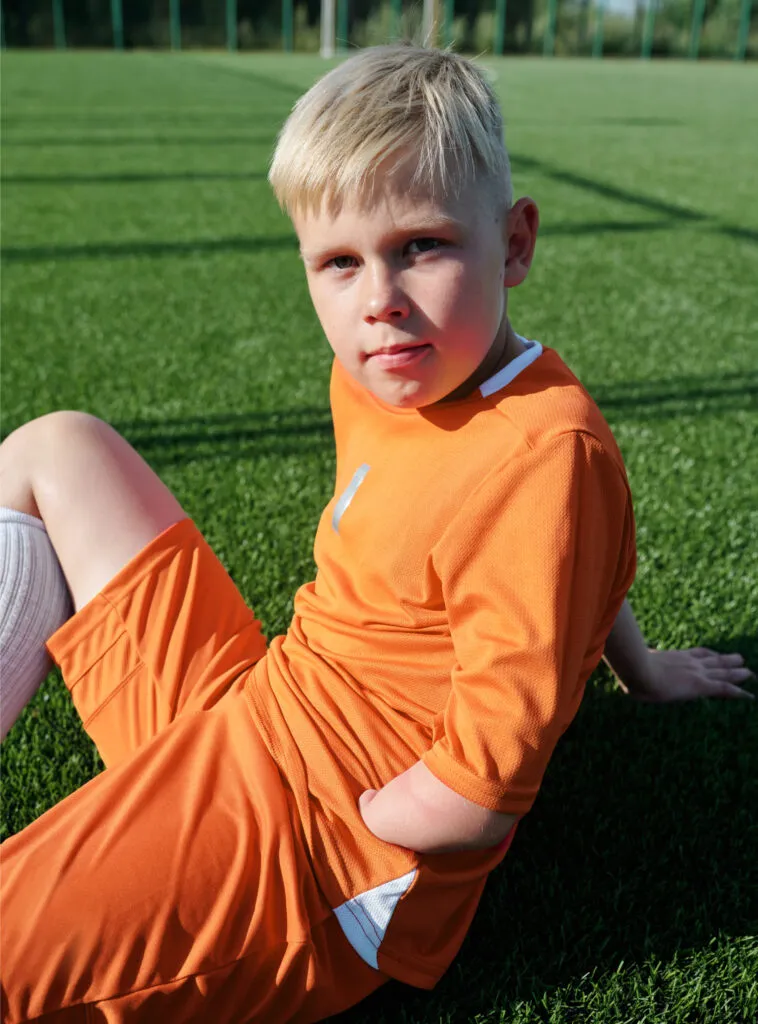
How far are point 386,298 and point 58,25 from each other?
3365cm

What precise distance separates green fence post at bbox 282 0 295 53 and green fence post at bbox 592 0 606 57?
34.8ft

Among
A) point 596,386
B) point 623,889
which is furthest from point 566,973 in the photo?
point 596,386

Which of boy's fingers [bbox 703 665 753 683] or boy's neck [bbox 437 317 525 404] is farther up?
boy's neck [bbox 437 317 525 404]

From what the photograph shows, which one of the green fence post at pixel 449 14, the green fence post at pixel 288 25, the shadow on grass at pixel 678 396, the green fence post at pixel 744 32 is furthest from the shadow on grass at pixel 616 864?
the green fence post at pixel 744 32

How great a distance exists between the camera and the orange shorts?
116 cm

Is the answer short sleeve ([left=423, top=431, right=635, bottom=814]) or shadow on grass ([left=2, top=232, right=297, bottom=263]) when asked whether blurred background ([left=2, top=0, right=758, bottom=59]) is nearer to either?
Result: shadow on grass ([left=2, top=232, right=297, bottom=263])

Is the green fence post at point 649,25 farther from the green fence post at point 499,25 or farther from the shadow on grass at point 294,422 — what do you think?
the shadow on grass at point 294,422

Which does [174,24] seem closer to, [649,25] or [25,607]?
[649,25]

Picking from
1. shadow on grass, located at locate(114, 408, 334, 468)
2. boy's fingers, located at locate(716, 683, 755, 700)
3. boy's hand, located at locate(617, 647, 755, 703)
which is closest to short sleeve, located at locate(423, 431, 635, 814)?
boy's hand, located at locate(617, 647, 755, 703)

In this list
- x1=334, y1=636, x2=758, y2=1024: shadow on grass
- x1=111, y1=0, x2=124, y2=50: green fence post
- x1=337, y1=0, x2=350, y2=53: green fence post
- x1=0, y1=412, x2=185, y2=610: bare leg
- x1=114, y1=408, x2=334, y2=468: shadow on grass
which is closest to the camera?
x1=334, y1=636, x2=758, y2=1024: shadow on grass

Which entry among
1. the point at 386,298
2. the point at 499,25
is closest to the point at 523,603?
the point at 386,298

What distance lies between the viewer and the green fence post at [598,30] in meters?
33.8

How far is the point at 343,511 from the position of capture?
1471 millimetres

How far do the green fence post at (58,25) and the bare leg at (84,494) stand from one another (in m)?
33.0
